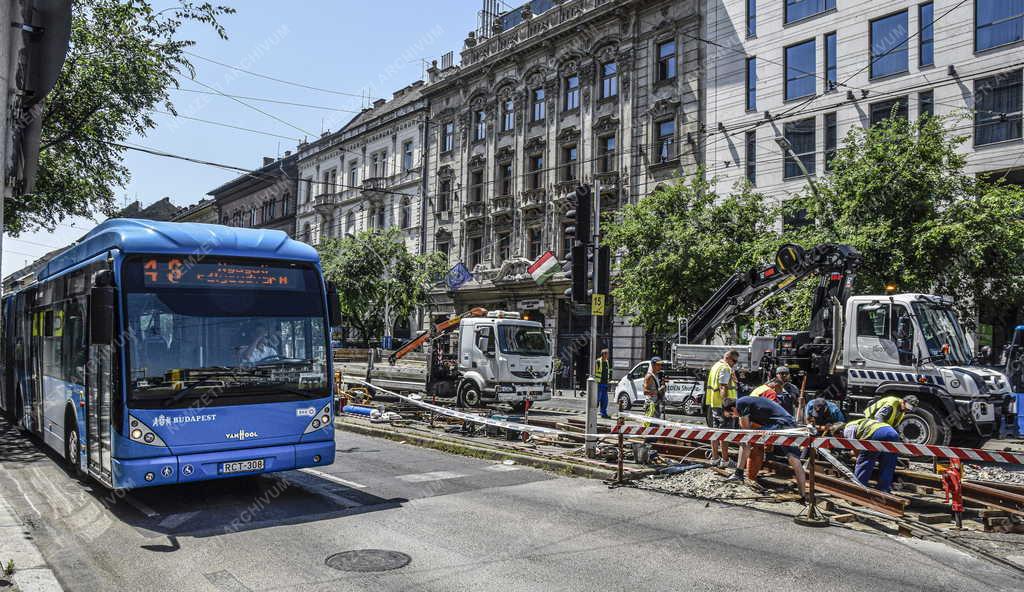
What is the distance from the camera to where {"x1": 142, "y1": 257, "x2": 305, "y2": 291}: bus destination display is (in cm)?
816

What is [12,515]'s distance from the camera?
7914 millimetres

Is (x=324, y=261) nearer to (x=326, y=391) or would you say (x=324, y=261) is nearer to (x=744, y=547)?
(x=326, y=391)

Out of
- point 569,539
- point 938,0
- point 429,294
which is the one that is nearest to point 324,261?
point 429,294

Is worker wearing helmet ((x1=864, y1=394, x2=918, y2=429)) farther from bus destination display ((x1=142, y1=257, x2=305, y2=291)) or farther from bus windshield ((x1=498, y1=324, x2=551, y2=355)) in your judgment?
bus windshield ((x1=498, y1=324, x2=551, y2=355))

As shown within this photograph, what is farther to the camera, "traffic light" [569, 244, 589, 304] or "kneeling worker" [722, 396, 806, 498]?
"traffic light" [569, 244, 589, 304]

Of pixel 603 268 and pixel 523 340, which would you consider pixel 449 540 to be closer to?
pixel 603 268

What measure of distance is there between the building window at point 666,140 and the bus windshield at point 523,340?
1271 centimetres

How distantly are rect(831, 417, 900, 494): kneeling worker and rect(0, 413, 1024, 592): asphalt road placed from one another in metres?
1.55

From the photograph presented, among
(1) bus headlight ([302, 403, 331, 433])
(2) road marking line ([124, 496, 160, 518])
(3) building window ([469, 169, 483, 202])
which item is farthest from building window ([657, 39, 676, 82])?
(2) road marking line ([124, 496, 160, 518])

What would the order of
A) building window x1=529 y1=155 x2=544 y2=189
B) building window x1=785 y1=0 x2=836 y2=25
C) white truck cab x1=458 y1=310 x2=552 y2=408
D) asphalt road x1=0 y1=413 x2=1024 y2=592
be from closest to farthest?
asphalt road x1=0 y1=413 x2=1024 y2=592, white truck cab x1=458 y1=310 x2=552 y2=408, building window x1=785 y1=0 x2=836 y2=25, building window x1=529 y1=155 x2=544 y2=189

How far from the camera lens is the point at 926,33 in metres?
24.6

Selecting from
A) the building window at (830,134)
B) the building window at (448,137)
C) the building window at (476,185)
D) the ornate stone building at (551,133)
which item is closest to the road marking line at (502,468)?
the ornate stone building at (551,133)

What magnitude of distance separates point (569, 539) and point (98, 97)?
48.0 ft

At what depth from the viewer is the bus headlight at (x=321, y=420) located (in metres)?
8.81
